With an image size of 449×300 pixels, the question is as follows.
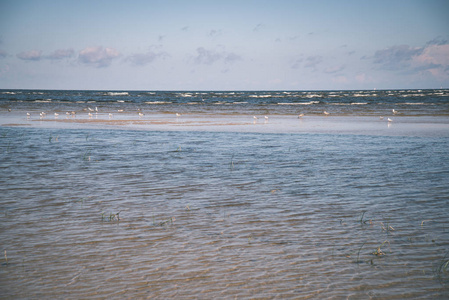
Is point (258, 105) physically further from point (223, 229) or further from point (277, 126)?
point (223, 229)

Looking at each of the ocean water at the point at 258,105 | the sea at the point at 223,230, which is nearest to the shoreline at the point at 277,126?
the ocean water at the point at 258,105

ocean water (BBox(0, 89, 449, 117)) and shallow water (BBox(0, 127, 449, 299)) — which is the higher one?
ocean water (BBox(0, 89, 449, 117))

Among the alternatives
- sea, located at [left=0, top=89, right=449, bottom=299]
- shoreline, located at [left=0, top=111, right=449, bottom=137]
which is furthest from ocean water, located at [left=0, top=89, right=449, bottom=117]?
sea, located at [left=0, top=89, right=449, bottom=299]

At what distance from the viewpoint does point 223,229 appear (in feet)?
17.3

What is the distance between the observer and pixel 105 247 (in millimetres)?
4613

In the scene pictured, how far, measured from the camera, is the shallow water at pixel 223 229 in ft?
12.4

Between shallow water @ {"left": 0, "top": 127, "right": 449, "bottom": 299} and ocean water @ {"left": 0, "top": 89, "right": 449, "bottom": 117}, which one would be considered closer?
shallow water @ {"left": 0, "top": 127, "right": 449, "bottom": 299}

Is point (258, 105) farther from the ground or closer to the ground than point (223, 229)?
farther from the ground

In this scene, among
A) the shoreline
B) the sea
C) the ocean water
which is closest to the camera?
the sea

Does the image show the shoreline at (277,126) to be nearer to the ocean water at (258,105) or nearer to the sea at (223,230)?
the ocean water at (258,105)

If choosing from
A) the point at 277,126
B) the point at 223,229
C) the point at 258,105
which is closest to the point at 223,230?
the point at 223,229

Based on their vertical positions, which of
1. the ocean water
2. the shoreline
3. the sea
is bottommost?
the sea

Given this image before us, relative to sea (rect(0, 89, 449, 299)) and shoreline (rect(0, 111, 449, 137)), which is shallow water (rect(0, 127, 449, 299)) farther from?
shoreline (rect(0, 111, 449, 137))

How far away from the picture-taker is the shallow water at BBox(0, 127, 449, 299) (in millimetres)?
3777
